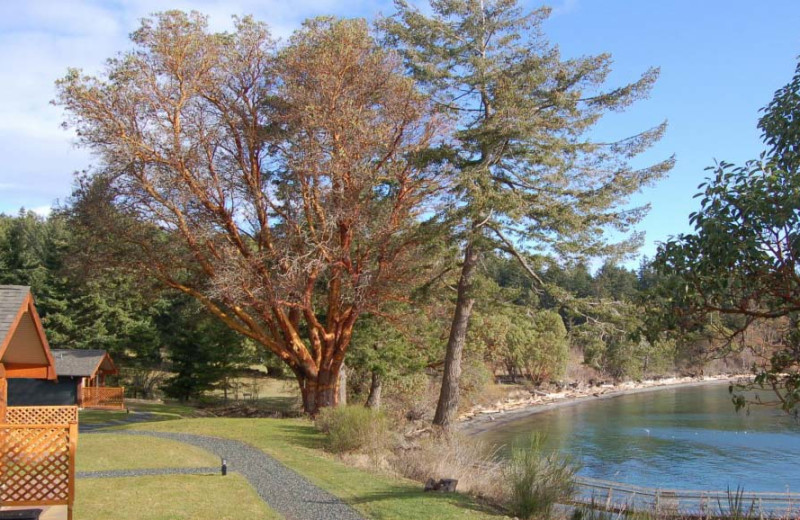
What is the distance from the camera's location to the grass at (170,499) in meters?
8.84

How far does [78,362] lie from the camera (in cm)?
3212

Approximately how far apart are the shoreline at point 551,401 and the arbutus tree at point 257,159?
522 inches

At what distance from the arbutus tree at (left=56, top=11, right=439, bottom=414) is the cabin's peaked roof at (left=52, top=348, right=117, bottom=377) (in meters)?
13.6

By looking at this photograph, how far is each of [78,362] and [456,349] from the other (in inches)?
901

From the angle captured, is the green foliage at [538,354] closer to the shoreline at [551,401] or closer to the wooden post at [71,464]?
the shoreline at [551,401]

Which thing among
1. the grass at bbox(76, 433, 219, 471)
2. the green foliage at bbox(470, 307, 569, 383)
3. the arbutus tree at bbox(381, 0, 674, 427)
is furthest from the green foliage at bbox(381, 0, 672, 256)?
the green foliage at bbox(470, 307, 569, 383)

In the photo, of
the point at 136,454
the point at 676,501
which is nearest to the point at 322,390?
the point at 136,454

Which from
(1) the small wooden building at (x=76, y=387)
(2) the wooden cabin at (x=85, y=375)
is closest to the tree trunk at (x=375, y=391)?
(2) the wooden cabin at (x=85, y=375)

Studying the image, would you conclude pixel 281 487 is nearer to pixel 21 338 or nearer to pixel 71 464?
pixel 71 464

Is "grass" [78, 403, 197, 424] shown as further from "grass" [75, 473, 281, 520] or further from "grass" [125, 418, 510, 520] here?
"grass" [75, 473, 281, 520]

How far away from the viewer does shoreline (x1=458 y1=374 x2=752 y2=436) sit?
37.8m

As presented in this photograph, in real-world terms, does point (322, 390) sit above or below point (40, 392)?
above

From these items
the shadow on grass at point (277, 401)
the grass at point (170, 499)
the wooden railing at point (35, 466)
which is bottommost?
the shadow on grass at point (277, 401)

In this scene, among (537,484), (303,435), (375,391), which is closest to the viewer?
(537,484)
